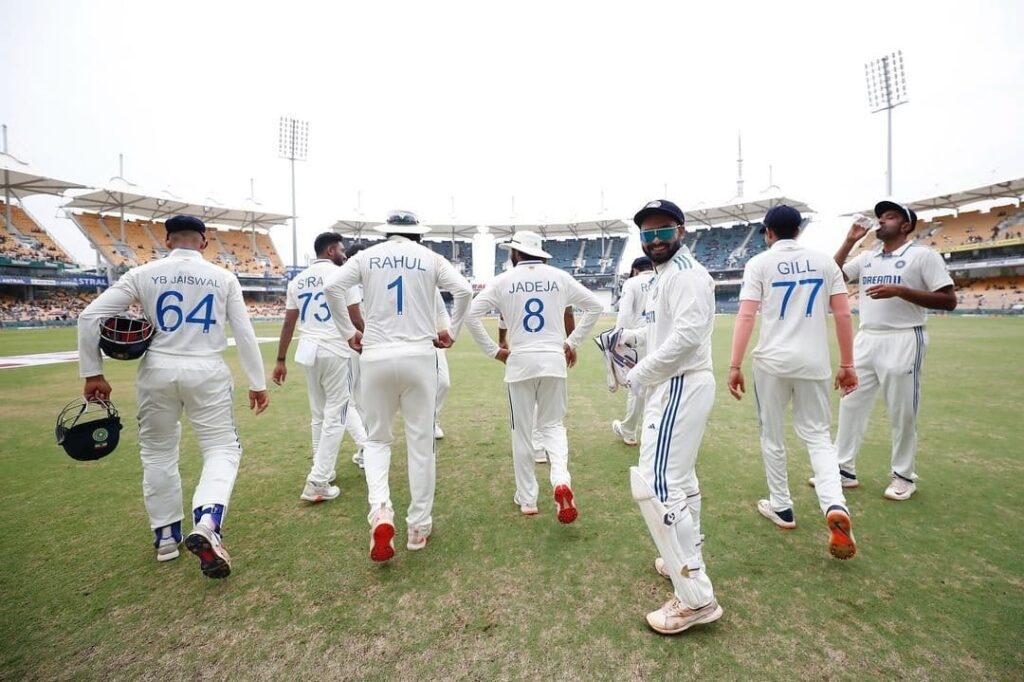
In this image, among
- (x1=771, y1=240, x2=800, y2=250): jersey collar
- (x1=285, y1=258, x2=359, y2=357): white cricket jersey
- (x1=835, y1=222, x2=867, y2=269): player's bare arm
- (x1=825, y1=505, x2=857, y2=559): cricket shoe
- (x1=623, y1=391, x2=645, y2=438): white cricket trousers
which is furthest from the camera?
(x1=623, y1=391, x2=645, y2=438): white cricket trousers

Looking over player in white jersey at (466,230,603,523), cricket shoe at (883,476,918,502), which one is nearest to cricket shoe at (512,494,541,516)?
player in white jersey at (466,230,603,523)

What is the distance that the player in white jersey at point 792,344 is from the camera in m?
3.07

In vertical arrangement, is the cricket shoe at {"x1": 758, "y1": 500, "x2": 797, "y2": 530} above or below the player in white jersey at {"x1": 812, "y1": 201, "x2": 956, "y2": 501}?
below

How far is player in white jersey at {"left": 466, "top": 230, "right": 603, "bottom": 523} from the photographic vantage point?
3.54 m

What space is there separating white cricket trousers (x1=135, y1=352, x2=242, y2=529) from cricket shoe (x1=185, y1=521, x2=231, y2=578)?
0.87 ft

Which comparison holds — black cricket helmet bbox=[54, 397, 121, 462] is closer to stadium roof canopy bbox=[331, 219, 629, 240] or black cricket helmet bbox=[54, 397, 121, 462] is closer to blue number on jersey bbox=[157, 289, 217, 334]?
blue number on jersey bbox=[157, 289, 217, 334]

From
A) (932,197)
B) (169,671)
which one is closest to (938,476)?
(169,671)

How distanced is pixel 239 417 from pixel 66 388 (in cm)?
500

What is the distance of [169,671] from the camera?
6.78ft

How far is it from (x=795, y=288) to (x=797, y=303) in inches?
4.1

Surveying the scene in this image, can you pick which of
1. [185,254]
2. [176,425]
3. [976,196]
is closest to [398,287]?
[185,254]

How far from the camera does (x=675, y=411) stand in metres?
2.53

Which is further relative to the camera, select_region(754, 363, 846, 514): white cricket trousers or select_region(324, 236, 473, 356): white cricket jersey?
select_region(324, 236, 473, 356): white cricket jersey

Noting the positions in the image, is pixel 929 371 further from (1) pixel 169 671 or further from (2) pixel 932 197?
(2) pixel 932 197
